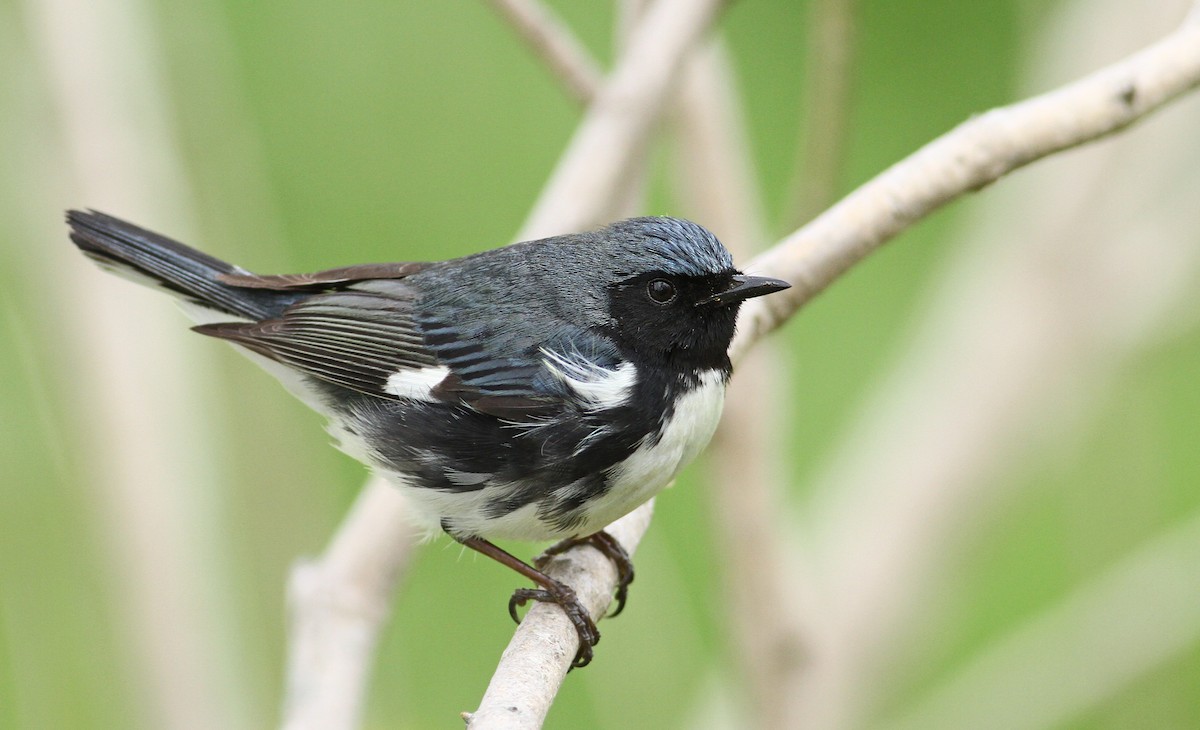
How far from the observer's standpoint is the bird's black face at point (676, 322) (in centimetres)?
266

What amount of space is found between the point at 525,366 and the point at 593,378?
17 centimetres

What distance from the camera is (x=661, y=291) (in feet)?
8.83

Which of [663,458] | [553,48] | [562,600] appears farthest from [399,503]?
[553,48]

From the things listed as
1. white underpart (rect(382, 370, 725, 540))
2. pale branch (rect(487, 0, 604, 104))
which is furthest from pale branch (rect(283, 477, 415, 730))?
pale branch (rect(487, 0, 604, 104))

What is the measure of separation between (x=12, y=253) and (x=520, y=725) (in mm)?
2258

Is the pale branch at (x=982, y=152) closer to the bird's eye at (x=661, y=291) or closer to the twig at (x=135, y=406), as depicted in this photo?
the bird's eye at (x=661, y=291)

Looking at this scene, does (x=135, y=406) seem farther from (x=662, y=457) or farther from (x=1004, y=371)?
(x=1004, y=371)

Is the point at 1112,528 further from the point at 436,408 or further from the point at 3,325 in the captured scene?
the point at 3,325

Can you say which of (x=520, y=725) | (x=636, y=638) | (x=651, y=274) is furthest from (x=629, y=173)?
(x=520, y=725)

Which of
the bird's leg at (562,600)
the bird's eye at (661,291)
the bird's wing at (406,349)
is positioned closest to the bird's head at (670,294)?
the bird's eye at (661,291)

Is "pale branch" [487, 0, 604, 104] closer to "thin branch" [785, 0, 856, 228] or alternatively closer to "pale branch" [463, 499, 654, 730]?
"thin branch" [785, 0, 856, 228]

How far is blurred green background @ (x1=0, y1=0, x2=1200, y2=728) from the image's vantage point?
10.2ft

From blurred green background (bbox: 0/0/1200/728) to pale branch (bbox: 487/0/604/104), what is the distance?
67cm

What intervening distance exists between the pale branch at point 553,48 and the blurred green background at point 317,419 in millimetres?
669
